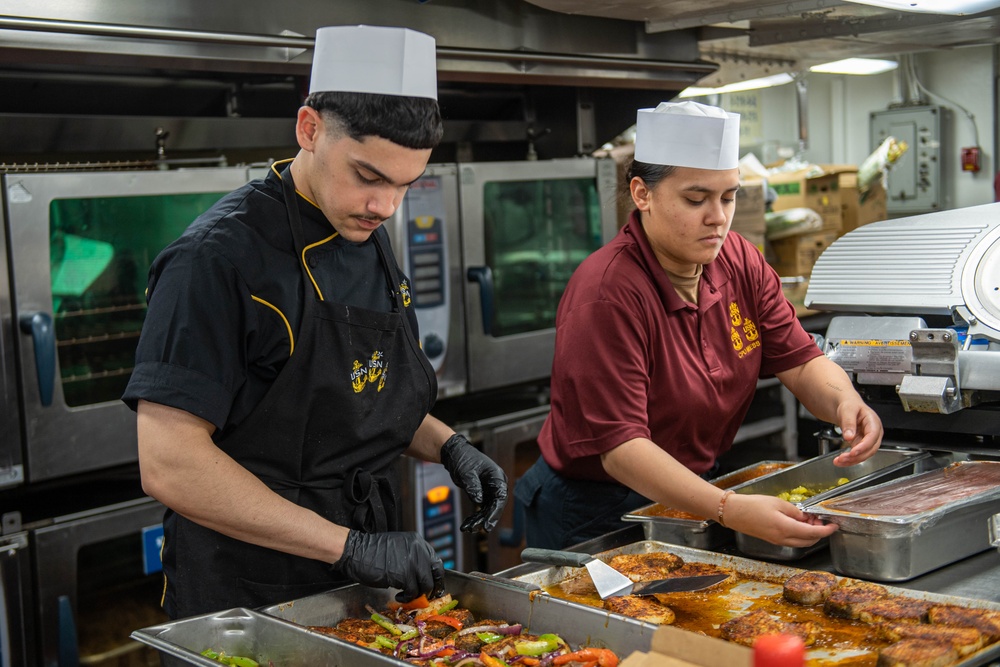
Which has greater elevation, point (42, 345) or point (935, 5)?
point (935, 5)

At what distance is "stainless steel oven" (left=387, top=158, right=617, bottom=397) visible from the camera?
3.71 metres

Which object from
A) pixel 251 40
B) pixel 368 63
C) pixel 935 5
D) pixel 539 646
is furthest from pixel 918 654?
pixel 251 40

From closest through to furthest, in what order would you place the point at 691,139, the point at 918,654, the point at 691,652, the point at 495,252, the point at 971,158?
1. the point at 691,652
2. the point at 918,654
3. the point at 691,139
4. the point at 495,252
5. the point at 971,158

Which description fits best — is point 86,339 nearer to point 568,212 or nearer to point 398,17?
point 398,17

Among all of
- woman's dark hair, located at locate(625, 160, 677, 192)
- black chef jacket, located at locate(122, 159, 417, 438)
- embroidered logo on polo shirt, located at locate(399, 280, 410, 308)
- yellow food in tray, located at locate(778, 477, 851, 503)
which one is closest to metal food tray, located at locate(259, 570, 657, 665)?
black chef jacket, located at locate(122, 159, 417, 438)

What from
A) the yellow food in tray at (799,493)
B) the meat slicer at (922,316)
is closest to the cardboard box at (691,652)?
the yellow food in tray at (799,493)

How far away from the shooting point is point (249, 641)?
5.34ft

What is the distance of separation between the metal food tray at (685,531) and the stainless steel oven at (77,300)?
1656mm

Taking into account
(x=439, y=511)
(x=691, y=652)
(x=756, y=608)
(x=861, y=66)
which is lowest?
(x=439, y=511)

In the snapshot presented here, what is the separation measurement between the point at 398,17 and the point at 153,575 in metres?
1.97

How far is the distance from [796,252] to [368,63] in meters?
3.68

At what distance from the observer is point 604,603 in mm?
1817

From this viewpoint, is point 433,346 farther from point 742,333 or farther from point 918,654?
point 918,654

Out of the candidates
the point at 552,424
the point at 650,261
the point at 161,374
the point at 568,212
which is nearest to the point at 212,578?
the point at 161,374
